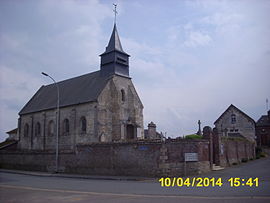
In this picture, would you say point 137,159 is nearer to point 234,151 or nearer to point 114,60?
point 234,151

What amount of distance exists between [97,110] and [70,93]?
877 cm

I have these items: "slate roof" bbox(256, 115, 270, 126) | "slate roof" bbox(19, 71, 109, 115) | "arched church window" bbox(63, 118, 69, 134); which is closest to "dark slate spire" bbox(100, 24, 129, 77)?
"slate roof" bbox(19, 71, 109, 115)

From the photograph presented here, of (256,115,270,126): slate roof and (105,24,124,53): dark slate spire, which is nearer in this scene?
(105,24,124,53): dark slate spire

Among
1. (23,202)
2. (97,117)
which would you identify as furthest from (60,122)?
(23,202)

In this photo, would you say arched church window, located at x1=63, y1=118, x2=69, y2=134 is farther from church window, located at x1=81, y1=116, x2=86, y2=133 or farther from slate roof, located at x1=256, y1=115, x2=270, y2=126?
slate roof, located at x1=256, y1=115, x2=270, y2=126

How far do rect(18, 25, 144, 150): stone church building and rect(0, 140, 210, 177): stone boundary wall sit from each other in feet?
17.3

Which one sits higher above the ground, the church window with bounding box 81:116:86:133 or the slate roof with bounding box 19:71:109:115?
the slate roof with bounding box 19:71:109:115

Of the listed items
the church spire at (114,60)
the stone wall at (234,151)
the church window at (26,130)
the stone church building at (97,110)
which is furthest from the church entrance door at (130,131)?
the church window at (26,130)

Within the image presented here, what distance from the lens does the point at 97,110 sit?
30.1 m

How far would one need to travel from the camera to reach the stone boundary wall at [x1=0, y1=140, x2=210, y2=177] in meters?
18.7

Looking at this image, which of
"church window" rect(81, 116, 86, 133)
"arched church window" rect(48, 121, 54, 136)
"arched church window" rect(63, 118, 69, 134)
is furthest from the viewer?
"arched church window" rect(48, 121, 54, 136)

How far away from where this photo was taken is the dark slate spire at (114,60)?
3356 cm

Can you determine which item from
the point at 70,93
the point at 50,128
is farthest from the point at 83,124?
the point at 50,128

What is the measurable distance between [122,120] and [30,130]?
52.8 ft
